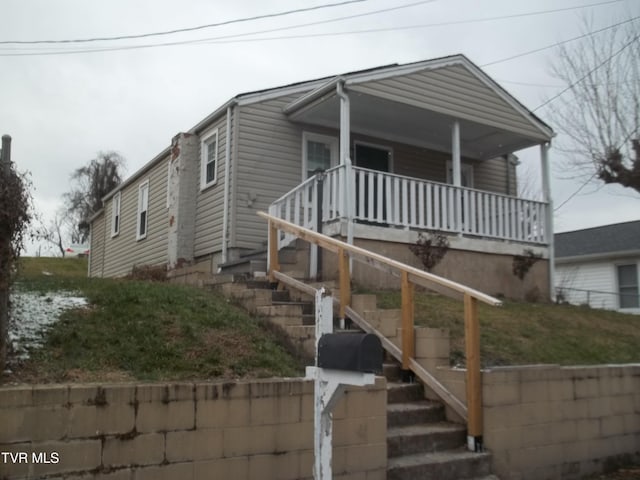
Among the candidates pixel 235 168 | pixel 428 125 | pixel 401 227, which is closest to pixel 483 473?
pixel 401 227

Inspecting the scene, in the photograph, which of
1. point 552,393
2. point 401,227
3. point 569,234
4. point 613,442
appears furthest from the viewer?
point 569,234

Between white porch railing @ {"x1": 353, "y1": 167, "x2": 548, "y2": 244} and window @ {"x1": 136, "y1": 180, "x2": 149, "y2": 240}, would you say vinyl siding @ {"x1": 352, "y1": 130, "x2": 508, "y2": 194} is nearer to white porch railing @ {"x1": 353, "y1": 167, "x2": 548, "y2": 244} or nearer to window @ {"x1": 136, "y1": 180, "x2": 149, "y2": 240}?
white porch railing @ {"x1": 353, "y1": 167, "x2": 548, "y2": 244}

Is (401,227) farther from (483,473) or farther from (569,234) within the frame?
(569,234)

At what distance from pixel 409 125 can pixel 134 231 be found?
26.4 ft

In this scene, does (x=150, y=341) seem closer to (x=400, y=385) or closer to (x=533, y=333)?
(x=400, y=385)

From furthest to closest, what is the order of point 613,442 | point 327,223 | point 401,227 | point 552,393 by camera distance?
1. point 401,227
2. point 327,223
3. point 613,442
4. point 552,393

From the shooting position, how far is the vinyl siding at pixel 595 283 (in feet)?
70.0

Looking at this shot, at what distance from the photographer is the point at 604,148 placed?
1238cm

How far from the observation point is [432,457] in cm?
535

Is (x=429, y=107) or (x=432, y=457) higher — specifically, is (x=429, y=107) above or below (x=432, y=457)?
above

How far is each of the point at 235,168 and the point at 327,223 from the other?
2.55m

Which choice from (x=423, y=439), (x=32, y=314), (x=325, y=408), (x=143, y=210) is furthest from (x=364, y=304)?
(x=143, y=210)

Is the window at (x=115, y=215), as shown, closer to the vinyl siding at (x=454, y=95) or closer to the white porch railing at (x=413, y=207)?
the white porch railing at (x=413, y=207)

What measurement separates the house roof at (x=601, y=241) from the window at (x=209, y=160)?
14.4 meters
